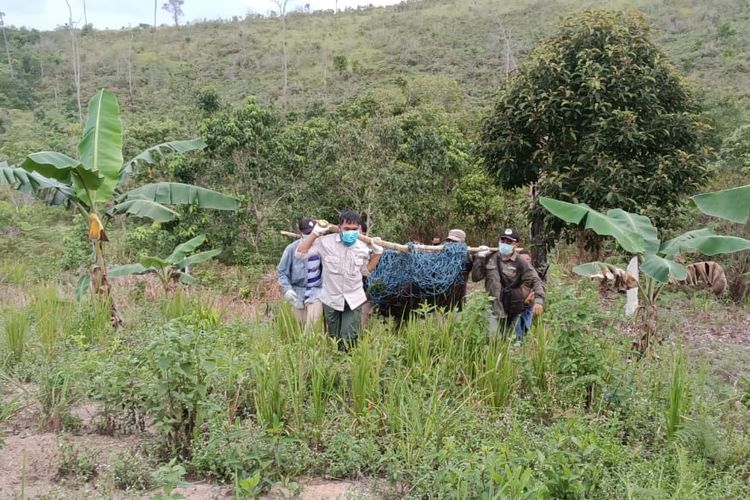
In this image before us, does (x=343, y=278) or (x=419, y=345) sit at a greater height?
(x=343, y=278)

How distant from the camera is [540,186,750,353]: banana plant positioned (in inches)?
193

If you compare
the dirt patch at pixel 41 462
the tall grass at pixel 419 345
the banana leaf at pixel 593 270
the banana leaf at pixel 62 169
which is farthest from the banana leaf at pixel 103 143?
the banana leaf at pixel 593 270

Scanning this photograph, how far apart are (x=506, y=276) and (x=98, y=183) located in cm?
426

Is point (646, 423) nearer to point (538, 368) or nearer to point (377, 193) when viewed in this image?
point (538, 368)

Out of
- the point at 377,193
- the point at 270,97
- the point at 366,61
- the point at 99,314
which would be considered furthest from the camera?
the point at 366,61

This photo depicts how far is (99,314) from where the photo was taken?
5.79 metres

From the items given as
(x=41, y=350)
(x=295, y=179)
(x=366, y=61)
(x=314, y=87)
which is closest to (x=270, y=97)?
(x=314, y=87)

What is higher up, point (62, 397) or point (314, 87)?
point (314, 87)

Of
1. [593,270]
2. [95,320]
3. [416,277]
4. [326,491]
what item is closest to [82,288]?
[95,320]

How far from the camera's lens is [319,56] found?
125 ft

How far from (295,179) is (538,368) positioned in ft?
32.8

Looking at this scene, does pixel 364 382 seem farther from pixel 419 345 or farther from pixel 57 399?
pixel 57 399

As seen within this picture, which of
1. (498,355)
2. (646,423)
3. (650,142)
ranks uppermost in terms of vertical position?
(650,142)

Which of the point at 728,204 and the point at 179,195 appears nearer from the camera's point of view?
the point at 728,204
